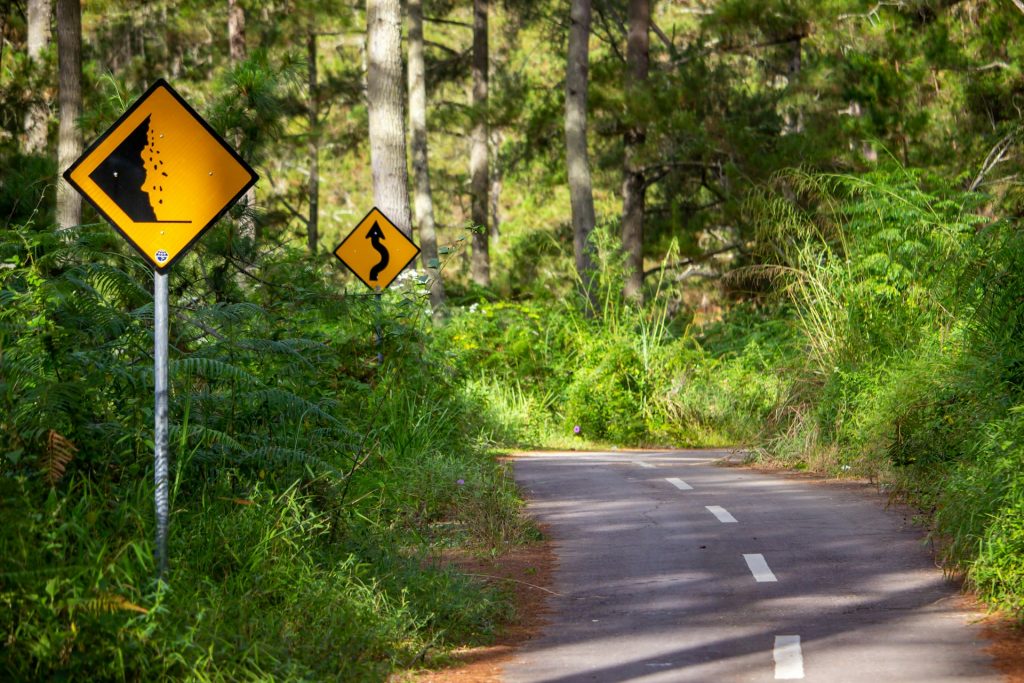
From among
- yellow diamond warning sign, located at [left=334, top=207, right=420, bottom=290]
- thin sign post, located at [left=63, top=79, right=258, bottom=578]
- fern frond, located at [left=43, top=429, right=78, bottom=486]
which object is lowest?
fern frond, located at [left=43, top=429, right=78, bottom=486]

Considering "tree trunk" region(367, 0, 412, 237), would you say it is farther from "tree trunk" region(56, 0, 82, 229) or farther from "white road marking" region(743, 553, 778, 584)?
"white road marking" region(743, 553, 778, 584)

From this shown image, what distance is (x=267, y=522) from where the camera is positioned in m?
7.89

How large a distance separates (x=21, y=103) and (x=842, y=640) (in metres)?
19.2

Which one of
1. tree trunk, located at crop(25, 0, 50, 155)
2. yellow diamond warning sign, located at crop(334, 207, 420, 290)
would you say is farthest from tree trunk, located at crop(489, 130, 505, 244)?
yellow diamond warning sign, located at crop(334, 207, 420, 290)

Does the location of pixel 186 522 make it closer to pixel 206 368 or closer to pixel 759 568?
pixel 206 368

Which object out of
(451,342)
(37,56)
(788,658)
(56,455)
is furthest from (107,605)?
(37,56)

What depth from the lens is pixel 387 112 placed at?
21391 millimetres

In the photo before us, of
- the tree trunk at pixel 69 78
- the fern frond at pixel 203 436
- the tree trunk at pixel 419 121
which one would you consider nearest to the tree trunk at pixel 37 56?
the tree trunk at pixel 69 78

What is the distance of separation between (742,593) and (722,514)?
345 centimetres

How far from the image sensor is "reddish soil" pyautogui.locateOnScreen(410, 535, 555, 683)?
7583 mm

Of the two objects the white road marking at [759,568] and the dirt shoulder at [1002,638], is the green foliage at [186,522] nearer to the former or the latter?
the white road marking at [759,568]

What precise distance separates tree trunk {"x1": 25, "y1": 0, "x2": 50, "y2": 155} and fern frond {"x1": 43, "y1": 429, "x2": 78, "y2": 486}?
17.4 metres

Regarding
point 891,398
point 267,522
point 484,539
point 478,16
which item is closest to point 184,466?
point 267,522

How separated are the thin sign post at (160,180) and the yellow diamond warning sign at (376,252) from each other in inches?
433
